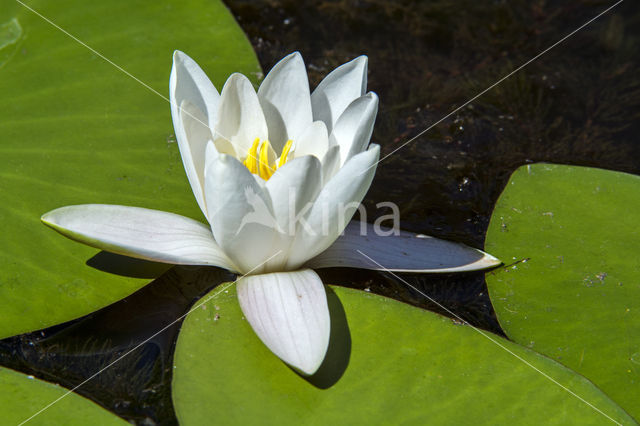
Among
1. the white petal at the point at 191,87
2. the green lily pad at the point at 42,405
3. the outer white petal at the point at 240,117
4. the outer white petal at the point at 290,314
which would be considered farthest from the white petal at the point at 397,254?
the green lily pad at the point at 42,405

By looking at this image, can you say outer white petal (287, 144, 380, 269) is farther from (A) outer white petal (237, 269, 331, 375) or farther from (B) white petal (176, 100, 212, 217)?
(B) white petal (176, 100, 212, 217)

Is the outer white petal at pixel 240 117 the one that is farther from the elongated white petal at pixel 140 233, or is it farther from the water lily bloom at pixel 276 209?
the elongated white petal at pixel 140 233

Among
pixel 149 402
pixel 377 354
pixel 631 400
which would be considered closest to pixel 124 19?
pixel 149 402

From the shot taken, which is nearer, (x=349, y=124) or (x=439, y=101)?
(x=349, y=124)

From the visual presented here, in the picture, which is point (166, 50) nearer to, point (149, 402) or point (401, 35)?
point (401, 35)

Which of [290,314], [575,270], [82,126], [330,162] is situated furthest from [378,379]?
[82,126]
